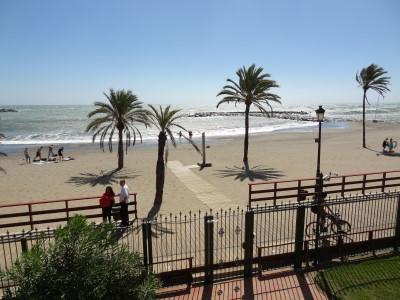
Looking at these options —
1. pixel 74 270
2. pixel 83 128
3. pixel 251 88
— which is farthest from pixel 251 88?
pixel 83 128

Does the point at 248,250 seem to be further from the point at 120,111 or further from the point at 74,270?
the point at 120,111

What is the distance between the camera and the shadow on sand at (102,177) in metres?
22.2

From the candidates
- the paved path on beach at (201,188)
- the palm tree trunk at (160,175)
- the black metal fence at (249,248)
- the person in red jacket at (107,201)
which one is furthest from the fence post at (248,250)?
the palm tree trunk at (160,175)

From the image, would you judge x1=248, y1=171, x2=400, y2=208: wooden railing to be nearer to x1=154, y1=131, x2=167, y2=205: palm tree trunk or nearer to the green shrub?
x1=154, y1=131, x2=167, y2=205: palm tree trunk

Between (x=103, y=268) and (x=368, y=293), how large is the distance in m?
6.24

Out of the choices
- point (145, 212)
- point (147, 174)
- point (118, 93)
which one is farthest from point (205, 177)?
point (118, 93)

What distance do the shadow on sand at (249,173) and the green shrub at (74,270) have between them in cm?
1602

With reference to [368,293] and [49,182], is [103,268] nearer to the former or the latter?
[368,293]

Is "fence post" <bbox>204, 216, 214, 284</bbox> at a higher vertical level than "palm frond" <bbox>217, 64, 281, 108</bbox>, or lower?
lower

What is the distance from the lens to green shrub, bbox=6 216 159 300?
545cm

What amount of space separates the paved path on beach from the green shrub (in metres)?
9.93

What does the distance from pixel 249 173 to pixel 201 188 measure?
533cm

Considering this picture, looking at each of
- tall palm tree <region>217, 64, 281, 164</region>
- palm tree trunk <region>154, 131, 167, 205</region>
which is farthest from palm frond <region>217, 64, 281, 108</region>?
palm tree trunk <region>154, 131, 167, 205</region>

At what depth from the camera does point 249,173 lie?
77.6 feet
